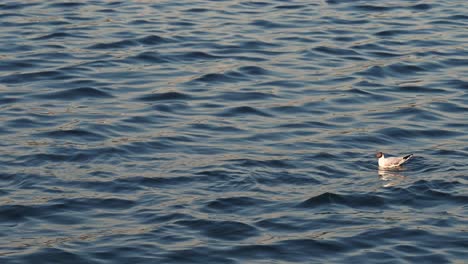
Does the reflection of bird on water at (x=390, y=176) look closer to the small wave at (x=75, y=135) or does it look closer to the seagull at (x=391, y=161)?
the seagull at (x=391, y=161)

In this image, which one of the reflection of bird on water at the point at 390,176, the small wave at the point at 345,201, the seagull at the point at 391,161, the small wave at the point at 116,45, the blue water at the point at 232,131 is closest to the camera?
the blue water at the point at 232,131

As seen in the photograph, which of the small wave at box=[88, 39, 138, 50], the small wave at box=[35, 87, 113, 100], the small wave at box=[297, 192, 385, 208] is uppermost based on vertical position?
the small wave at box=[88, 39, 138, 50]

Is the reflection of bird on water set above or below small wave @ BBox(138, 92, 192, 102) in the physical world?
below

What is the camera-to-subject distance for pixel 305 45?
23234 millimetres

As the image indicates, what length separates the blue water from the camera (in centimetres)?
1416

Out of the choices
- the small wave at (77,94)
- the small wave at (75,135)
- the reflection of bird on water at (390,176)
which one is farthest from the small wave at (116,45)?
the reflection of bird on water at (390,176)

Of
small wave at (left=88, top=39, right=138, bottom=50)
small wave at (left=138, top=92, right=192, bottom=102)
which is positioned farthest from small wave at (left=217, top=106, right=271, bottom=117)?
small wave at (left=88, top=39, right=138, bottom=50)

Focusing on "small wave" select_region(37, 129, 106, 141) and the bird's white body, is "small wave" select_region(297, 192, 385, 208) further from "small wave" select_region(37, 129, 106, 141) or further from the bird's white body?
"small wave" select_region(37, 129, 106, 141)

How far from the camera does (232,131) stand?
1836cm

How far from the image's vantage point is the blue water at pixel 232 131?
14.2 metres

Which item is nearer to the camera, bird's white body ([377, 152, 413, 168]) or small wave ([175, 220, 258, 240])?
small wave ([175, 220, 258, 240])

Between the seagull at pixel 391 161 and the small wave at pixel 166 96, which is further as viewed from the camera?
the small wave at pixel 166 96

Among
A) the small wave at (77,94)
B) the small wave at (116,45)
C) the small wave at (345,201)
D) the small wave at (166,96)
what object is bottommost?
the small wave at (345,201)

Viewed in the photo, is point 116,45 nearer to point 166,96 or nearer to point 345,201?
point 166,96
